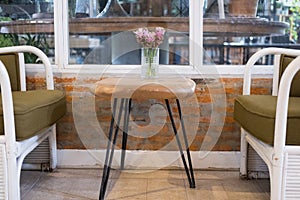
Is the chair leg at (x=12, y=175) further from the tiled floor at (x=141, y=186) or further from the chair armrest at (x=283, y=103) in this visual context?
the chair armrest at (x=283, y=103)

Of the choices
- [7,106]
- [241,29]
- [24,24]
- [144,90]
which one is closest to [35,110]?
[7,106]

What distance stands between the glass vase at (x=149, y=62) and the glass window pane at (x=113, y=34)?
0.44 metres

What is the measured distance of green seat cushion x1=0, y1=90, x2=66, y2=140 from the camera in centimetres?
185

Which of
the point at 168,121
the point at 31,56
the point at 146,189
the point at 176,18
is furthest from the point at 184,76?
the point at 31,56

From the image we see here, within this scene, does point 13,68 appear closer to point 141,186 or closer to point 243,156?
point 141,186

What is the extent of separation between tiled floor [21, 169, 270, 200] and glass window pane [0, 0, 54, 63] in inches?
34.4

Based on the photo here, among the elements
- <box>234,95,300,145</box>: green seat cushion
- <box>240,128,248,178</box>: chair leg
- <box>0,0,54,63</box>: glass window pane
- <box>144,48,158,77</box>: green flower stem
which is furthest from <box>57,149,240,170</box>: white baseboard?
<box>0,0,54,63</box>: glass window pane

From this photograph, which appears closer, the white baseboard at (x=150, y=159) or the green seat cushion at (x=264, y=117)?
the green seat cushion at (x=264, y=117)

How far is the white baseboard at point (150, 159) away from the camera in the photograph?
259 cm

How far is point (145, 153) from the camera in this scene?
2.61 metres

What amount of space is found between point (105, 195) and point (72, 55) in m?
1.04

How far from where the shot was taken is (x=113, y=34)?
9.74ft

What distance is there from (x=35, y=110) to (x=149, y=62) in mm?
690

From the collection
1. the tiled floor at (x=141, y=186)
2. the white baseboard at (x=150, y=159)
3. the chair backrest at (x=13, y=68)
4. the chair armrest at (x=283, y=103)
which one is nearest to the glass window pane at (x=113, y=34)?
the chair backrest at (x=13, y=68)
